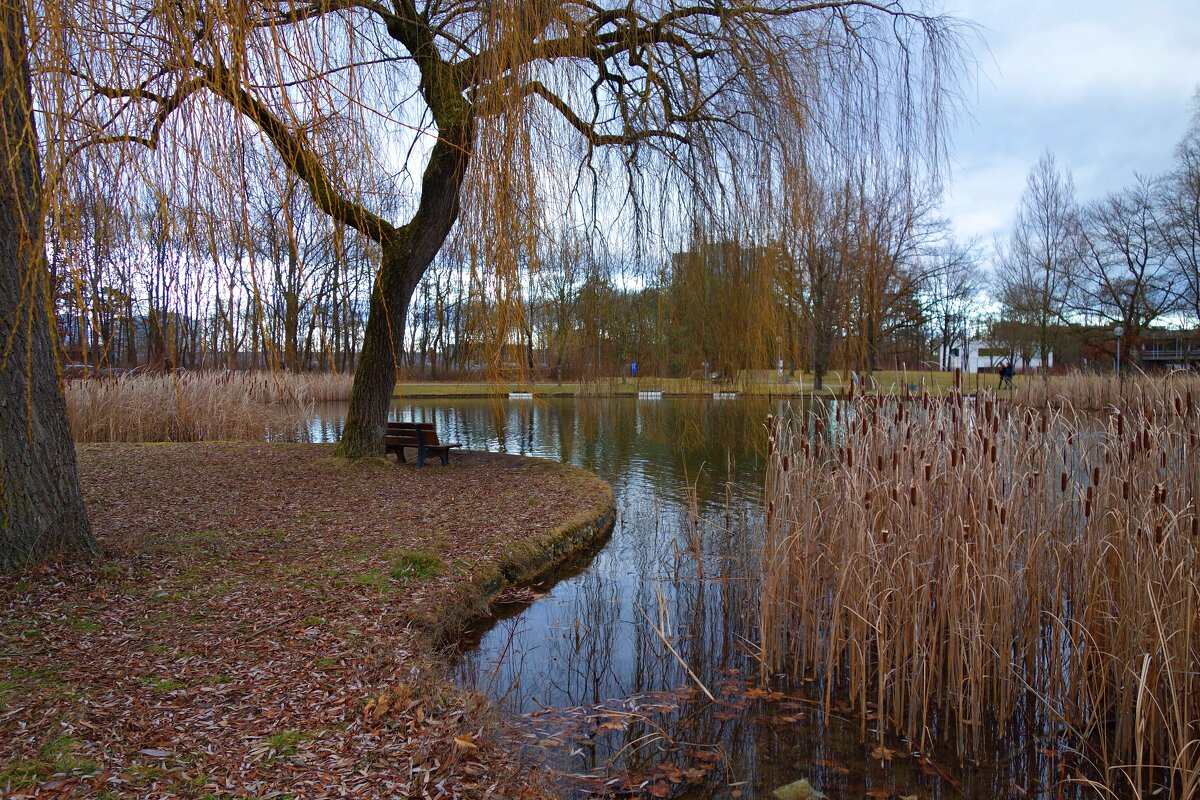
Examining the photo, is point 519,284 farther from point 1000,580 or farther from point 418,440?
Answer: point 418,440

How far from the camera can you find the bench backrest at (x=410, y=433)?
8953 mm

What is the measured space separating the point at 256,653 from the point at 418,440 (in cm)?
589

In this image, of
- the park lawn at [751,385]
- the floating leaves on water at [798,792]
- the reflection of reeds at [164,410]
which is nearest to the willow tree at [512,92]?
the park lawn at [751,385]

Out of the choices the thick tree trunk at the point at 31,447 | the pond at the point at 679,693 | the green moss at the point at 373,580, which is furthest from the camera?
the green moss at the point at 373,580

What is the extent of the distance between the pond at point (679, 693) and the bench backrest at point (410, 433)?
3.21 meters

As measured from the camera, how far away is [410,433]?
30.5 ft

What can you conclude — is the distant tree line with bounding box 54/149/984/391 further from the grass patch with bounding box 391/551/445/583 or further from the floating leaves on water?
the floating leaves on water

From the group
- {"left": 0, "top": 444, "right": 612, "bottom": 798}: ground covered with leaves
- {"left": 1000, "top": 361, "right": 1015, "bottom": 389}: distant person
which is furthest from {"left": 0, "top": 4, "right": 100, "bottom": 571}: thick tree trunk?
{"left": 1000, "top": 361, "right": 1015, "bottom": 389}: distant person

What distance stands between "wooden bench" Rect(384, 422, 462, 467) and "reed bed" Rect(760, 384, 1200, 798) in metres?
5.82

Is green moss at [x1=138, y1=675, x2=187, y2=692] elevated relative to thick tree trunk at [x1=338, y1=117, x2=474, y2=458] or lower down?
lower down

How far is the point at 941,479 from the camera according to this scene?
3529mm

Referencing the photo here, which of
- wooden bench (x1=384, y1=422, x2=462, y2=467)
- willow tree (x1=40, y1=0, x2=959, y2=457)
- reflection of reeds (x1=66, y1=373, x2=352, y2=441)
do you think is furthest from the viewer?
reflection of reeds (x1=66, y1=373, x2=352, y2=441)

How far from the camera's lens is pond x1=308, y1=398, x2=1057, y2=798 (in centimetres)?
293

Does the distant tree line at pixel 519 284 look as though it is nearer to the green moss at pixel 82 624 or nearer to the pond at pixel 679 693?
the pond at pixel 679 693
